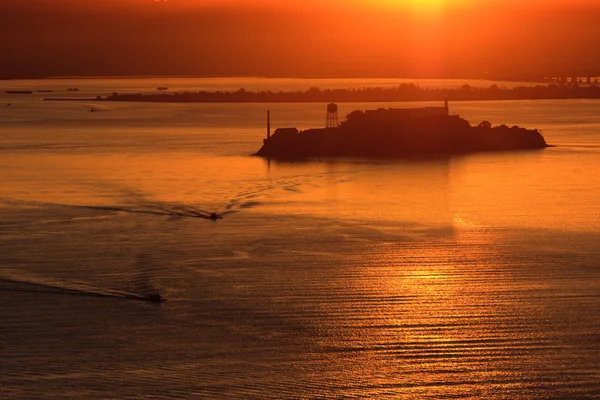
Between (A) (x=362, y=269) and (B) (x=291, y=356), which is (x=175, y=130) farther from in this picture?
(B) (x=291, y=356)

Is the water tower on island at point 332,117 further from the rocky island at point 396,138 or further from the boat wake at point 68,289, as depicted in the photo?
the boat wake at point 68,289

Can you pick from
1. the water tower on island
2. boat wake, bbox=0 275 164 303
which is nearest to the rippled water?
boat wake, bbox=0 275 164 303

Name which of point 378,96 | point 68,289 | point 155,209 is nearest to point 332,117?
point 155,209

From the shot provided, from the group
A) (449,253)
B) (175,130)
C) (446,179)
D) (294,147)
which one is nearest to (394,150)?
(294,147)

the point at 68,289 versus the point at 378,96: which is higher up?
the point at 378,96

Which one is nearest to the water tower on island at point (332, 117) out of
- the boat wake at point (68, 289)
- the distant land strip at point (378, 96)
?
the boat wake at point (68, 289)

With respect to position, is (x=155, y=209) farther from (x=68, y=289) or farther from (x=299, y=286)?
(x=299, y=286)
